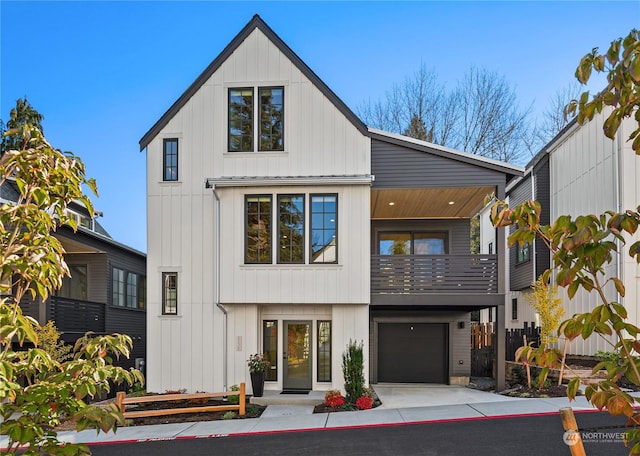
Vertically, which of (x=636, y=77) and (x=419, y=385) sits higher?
(x=636, y=77)

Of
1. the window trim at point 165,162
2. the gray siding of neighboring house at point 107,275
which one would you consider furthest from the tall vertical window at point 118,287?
the window trim at point 165,162

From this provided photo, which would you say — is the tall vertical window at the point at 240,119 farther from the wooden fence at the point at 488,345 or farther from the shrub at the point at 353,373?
the wooden fence at the point at 488,345

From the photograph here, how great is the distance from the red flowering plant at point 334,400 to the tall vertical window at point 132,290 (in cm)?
1149

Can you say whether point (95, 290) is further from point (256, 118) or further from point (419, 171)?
point (419, 171)

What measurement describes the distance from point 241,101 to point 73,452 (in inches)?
466

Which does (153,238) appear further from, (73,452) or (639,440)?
(639,440)

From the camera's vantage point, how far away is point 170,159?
533 inches

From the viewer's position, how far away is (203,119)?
1341 cm

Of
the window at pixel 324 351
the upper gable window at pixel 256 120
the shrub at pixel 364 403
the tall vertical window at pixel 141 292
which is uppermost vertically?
the upper gable window at pixel 256 120

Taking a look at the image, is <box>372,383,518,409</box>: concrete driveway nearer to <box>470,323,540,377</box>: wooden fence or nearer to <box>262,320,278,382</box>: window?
<box>470,323,540,377</box>: wooden fence

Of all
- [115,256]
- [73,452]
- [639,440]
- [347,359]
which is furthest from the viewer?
[115,256]

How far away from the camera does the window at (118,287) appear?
18.7 m

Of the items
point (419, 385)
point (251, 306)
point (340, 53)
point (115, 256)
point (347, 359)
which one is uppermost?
point (340, 53)

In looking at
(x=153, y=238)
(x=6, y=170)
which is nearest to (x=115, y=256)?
(x=153, y=238)
